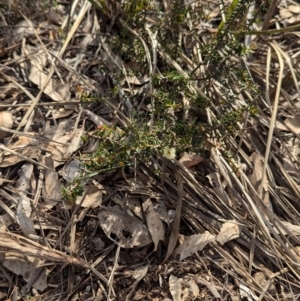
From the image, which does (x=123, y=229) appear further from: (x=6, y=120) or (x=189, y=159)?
(x=6, y=120)

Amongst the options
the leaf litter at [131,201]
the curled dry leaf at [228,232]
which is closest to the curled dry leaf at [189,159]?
the leaf litter at [131,201]

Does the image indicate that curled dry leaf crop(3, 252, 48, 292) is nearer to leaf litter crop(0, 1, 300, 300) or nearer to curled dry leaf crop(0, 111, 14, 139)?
leaf litter crop(0, 1, 300, 300)

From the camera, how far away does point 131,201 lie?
6.07 ft

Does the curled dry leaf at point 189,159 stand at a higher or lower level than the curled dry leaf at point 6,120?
lower

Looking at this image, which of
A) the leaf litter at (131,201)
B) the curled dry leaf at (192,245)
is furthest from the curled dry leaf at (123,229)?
the curled dry leaf at (192,245)

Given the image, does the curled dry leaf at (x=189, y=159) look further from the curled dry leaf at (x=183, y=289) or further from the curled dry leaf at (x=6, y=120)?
the curled dry leaf at (x=6, y=120)

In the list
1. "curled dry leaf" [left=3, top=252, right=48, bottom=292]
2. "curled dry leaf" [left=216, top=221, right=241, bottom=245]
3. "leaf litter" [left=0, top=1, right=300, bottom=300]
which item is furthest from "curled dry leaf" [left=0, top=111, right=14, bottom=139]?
"curled dry leaf" [left=216, top=221, right=241, bottom=245]

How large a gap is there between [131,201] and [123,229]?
13 centimetres

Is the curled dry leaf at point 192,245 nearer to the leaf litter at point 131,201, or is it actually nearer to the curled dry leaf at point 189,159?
the leaf litter at point 131,201

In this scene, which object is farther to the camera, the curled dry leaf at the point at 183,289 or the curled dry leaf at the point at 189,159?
the curled dry leaf at the point at 189,159

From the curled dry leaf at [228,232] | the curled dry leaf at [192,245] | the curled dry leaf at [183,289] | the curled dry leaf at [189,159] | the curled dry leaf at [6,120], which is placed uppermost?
the curled dry leaf at [6,120]

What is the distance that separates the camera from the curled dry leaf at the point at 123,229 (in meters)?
1.77

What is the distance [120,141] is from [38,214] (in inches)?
18.5

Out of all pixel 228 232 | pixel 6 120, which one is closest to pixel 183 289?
pixel 228 232
